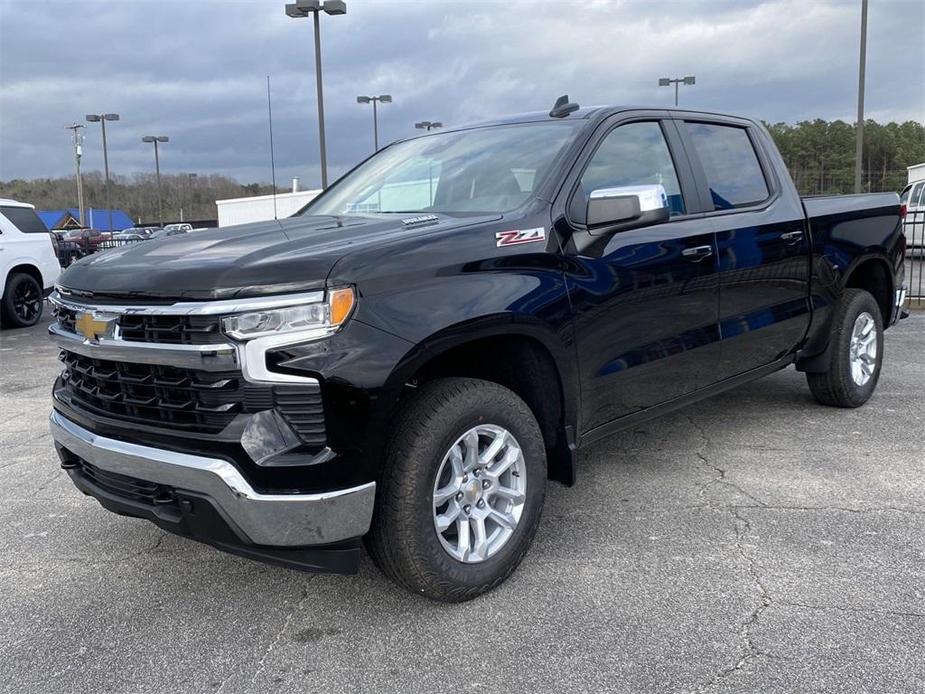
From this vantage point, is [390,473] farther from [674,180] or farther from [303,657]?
[674,180]

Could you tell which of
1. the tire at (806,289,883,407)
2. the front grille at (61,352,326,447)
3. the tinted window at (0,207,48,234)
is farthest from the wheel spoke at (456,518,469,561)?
the tinted window at (0,207,48,234)

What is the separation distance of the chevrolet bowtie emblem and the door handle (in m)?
2.49

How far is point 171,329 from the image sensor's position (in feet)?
8.35

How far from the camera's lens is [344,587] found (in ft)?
10.3

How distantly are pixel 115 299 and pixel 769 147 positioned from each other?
3.91m

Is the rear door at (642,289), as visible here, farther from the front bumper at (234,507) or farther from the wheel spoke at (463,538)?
the front bumper at (234,507)

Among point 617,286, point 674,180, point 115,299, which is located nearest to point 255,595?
point 115,299

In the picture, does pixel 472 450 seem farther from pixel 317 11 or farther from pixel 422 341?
pixel 317 11

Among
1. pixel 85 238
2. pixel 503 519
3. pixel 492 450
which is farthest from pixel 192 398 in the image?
pixel 85 238

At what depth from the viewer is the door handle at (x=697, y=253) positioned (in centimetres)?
379

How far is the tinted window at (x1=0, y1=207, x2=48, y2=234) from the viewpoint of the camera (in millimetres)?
11336

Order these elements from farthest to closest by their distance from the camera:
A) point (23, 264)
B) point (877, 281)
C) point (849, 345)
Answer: point (23, 264)
point (877, 281)
point (849, 345)

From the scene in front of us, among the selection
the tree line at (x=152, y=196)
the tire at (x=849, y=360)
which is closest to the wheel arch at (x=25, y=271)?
the tire at (x=849, y=360)

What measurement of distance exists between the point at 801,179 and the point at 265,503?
136 feet
